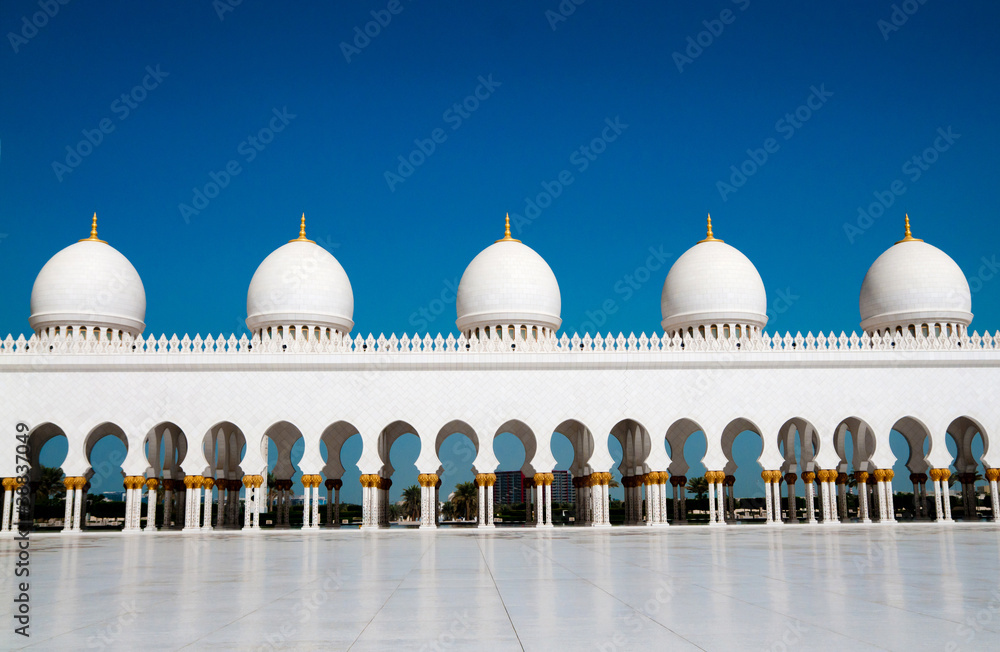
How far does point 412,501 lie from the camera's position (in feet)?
161

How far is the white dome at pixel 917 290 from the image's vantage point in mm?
26109

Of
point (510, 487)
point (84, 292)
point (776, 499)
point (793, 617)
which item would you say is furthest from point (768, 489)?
point (510, 487)

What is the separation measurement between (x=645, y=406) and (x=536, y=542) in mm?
8633

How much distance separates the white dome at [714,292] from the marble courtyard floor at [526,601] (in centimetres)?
1467

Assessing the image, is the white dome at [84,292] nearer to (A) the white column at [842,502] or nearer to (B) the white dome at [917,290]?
(A) the white column at [842,502]

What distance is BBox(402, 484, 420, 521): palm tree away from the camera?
1897 inches

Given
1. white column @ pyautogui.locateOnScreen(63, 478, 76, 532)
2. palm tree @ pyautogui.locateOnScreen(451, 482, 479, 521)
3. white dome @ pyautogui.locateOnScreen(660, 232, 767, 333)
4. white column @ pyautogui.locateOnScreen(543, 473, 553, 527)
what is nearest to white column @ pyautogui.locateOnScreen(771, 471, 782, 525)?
white dome @ pyautogui.locateOnScreen(660, 232, 767, 333)

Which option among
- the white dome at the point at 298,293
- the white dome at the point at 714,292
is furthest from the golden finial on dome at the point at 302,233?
the white dome at the point at 714,292

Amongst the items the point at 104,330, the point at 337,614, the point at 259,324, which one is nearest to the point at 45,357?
the point at 104,330

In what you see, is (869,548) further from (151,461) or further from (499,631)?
(151,461)

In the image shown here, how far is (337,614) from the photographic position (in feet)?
19.3

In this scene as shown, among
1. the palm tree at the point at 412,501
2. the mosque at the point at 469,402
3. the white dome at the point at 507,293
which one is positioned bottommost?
the palm tree at the point at 412,501

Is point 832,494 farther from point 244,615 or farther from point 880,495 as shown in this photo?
point 244,615

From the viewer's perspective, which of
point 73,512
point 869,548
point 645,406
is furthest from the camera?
point 645,406
